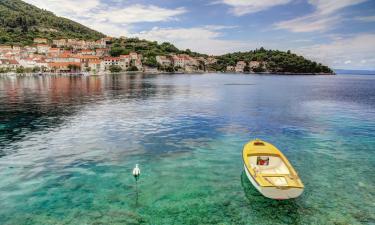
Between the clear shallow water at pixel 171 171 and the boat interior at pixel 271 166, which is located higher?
the boat interior at pixel 271 166

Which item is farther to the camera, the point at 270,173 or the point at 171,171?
the point at 171,171

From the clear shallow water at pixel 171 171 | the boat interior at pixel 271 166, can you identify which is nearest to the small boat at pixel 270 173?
the boat interior at pixel 271 166

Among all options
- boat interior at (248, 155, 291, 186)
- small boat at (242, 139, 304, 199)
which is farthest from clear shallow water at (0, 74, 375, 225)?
boat interior at (248, 155, 291, 186)

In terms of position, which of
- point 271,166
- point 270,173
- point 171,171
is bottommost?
point 171,171

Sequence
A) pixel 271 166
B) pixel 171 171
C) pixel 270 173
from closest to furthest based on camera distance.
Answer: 1. pixel 270 173
2. pixel 271 166
3. pixel 171 171

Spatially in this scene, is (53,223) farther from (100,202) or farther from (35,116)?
(35,116)

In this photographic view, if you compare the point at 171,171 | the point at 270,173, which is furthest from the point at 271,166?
the point at 171,171

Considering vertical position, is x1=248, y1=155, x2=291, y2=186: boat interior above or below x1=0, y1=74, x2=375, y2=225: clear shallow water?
above

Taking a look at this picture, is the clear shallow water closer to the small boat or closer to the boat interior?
the small boat

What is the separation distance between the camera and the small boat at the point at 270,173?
1578cm

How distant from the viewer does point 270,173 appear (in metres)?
19.0

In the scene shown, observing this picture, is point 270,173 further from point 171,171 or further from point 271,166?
point 171,171

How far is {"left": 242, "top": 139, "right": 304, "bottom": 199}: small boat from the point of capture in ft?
51.8

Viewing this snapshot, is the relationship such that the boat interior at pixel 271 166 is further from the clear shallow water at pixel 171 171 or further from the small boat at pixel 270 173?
the clear shallow water at pixel 171 171
